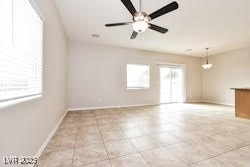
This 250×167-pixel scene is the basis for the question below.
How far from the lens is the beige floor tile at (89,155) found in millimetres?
1692

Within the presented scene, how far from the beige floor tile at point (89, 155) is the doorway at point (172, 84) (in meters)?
5.20

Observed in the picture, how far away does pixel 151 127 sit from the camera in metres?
3.05

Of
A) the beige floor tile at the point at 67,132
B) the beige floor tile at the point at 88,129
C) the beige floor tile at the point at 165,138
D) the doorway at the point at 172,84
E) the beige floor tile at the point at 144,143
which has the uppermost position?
the doorway at the point at 172,84

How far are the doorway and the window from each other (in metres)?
0.98

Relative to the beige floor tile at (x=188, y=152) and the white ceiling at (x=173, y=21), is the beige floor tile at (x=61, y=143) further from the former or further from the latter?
the white ceiling at (x=173, y=21)

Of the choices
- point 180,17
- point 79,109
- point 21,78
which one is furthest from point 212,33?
point 79,109

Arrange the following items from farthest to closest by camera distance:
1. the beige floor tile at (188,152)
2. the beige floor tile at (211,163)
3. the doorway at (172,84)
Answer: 1. the doorway at (172,84)
2. the beige floor tile at (188,152)
3. the beige floor tile at (211,163)

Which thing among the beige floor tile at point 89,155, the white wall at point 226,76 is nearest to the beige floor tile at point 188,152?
the beige floor tile at point 89,155

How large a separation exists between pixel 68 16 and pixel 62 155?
2.95m

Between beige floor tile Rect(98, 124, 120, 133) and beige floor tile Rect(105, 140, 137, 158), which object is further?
beige floor tile Rect(98, 124, 120, 133)

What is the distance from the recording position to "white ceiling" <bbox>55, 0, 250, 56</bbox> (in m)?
2.60

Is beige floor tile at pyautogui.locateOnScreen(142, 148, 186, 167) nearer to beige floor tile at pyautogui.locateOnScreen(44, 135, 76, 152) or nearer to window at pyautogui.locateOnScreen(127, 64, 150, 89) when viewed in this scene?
beige floor tile at pyautogui.locateOnScreen(44, 135, 76, 152)

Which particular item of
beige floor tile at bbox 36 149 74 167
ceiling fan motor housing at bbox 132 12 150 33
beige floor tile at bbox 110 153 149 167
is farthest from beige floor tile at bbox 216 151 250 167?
ceiling fan motor housing at bbox 132 12 150 33

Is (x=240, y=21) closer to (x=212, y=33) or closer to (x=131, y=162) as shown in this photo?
(x=212, y=33)
